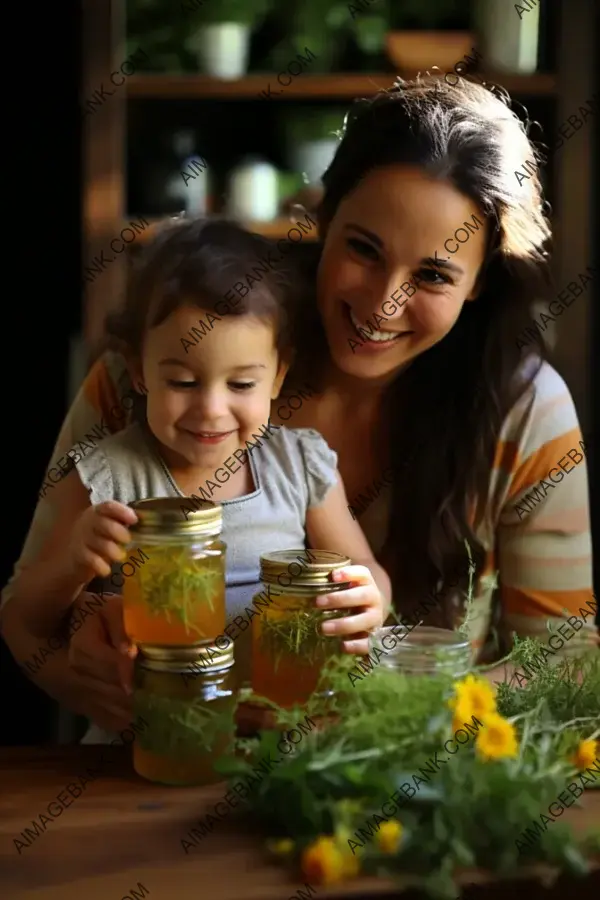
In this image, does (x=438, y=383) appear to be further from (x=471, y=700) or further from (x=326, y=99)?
(x=471, y=700)

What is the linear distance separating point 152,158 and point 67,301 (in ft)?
A: 0.63

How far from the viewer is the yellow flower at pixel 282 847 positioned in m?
0.58

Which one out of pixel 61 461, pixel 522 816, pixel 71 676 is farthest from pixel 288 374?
pixel 522 816

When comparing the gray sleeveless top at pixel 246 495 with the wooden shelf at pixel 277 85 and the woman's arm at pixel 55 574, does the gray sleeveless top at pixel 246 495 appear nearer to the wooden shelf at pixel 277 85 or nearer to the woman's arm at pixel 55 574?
the woman's arm at pixel 55 574

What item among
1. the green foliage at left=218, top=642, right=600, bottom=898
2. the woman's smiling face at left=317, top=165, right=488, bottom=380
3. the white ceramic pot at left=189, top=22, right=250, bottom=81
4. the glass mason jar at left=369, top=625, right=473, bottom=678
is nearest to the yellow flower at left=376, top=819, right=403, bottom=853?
the green foliage at left=218, top=642, right=600, bottom=898

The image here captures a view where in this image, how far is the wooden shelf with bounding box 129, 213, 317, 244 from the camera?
3.06 ft

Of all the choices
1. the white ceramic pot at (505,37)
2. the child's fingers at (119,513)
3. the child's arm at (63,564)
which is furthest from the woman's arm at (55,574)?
the white ceramic pot at (505,37)

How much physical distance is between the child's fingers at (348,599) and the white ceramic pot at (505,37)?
622 millimetres

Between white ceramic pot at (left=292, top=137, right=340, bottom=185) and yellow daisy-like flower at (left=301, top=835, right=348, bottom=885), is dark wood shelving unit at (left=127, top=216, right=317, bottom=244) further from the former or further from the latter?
yellow daisy-like flower at (left=301, top=835, right=348, bottom=885)

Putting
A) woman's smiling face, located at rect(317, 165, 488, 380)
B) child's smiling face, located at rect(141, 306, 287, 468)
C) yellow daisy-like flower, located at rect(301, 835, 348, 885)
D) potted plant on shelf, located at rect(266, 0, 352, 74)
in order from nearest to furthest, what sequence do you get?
1. yellow daisy-like flower, located at rect(301, 835, 348, 885)
2. child's smiling face, located at rect(141, 306, 287, 468)
3. woman's smiling face, located at rect(317, 165, 488, 380)
4. potted plant on shelf, located at rect(266, 0, 352, 74)

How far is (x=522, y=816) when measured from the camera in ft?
1.89

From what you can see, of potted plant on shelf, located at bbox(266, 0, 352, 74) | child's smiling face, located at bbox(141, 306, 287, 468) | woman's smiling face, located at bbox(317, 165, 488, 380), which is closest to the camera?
child's smiling face, located at bbox(141, 306, 287, 468)

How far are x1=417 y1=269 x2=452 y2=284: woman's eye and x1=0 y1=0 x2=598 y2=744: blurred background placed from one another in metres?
0.16

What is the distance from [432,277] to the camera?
93 centimetres
